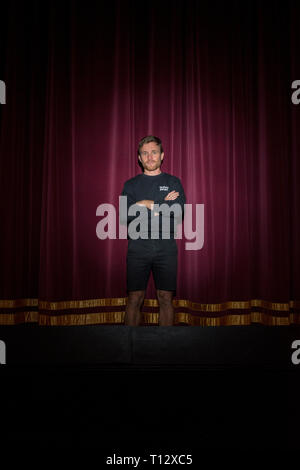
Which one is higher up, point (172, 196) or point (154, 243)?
point (172, 196)

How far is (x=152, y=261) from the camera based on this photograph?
1864 millimetres

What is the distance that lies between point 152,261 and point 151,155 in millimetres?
645

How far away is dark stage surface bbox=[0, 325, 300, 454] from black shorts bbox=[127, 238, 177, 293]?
1.54ft

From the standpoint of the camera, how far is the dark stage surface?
2.77ft

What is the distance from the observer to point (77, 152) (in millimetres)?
2463
